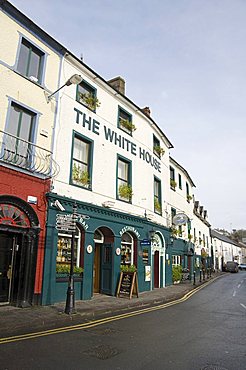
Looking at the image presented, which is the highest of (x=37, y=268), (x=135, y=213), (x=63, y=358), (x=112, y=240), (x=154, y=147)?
(x=154, y=147)

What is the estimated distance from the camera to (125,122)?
59.0 feet

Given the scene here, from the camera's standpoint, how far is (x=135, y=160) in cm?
1852

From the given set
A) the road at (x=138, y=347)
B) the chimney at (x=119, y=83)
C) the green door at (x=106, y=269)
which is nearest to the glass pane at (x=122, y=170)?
the green door at (x=106, y=269)

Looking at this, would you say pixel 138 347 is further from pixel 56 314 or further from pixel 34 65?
pixel 34 65

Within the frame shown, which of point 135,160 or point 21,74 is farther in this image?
point 135,160

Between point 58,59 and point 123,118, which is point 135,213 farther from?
point 58,59

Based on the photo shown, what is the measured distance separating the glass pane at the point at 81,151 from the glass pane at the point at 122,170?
285 centimetres

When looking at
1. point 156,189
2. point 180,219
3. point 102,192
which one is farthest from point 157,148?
point 102,192

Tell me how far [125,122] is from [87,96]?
330 centimetres

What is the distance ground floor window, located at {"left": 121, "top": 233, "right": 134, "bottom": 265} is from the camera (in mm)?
16781

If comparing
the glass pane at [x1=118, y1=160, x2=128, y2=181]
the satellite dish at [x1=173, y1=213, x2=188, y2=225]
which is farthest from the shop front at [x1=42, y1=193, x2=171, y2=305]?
the satellite dish at [x1=173, y1=213, x2=188, y2=225]

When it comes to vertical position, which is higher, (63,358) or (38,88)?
(38,88)

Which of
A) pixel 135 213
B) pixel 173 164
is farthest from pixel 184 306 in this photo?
pixel 173 164

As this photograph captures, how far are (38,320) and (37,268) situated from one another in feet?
9.59
